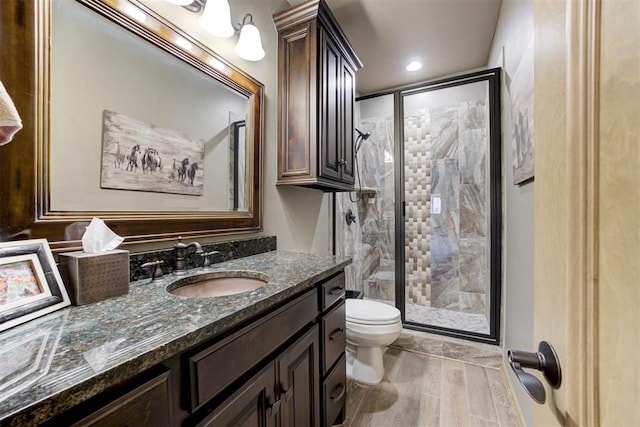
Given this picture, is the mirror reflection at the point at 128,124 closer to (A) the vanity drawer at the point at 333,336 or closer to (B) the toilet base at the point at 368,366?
(A) the vanity drawer at the point at 333,336

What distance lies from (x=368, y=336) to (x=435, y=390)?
589 millimetres

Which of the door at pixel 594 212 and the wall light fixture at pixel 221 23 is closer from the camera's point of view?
the door at pixel 594 212

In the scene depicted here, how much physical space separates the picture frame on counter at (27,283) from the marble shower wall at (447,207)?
284 cm

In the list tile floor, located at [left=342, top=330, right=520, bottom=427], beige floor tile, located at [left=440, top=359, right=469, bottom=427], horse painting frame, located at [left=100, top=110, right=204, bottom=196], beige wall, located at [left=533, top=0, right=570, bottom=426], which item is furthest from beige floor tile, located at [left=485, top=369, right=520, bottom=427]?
horse painting frame, located at [left=100, top=110, right=204, bottom=196]

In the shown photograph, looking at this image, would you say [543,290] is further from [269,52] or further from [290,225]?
[269,52]

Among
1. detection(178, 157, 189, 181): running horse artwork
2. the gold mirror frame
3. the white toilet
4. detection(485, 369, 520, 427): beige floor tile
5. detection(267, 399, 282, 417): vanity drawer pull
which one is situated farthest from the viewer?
the white toilet

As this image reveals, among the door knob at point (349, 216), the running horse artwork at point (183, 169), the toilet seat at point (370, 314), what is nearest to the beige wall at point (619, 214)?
the running horse artwork at point (183, 169)

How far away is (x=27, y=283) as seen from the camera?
65 cm

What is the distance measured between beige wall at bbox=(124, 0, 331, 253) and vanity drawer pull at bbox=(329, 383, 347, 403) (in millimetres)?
852

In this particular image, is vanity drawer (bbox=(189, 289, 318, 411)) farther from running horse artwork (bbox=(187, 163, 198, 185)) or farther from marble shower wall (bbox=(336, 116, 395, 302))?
marble shower wall (bbox=(336, 116, 395, 302))

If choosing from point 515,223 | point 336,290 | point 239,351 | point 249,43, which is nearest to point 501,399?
point 515,223

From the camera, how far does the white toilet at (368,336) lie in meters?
1.75

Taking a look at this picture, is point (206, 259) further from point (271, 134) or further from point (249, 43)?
point (249, 43)

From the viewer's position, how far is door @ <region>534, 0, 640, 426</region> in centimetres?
28
